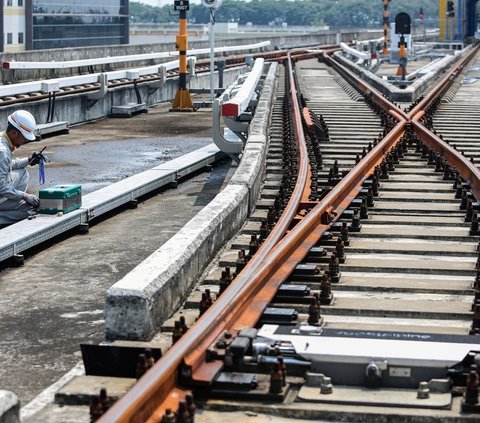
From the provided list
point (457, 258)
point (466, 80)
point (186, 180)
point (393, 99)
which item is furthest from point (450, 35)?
point (457, 258)

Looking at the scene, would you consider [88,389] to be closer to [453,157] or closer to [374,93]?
[453,157]

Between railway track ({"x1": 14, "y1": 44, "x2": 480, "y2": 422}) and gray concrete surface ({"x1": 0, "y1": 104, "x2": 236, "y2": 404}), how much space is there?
0.69 metres

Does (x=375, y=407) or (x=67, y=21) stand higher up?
(x=67, y=21)

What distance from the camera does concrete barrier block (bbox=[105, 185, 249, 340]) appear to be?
19.9ft

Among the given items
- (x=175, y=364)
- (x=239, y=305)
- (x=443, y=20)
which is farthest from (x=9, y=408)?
(x=443, y=20)

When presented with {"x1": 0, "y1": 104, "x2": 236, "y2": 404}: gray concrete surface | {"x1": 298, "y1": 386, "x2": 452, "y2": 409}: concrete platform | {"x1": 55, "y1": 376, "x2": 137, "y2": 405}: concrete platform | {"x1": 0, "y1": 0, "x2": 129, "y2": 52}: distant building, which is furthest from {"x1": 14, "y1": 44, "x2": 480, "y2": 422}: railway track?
{"x1": 0, "y1": 0, "x2": 129, "y2": 52}: distant building

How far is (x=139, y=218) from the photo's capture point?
11.8m

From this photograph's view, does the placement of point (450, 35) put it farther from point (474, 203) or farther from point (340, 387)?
point (340, 387)

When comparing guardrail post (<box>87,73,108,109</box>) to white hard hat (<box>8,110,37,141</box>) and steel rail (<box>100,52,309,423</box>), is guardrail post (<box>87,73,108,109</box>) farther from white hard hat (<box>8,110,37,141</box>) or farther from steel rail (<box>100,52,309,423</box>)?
steel rail (<box>100,52,309,423</box>)

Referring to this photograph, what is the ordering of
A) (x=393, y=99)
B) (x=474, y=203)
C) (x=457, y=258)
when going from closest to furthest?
(x=457, y=258)
(x=474, y=203)
(x=393, y=99)

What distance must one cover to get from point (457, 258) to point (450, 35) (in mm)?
75477

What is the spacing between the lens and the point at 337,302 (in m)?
7.01

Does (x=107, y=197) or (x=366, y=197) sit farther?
(x=107, y=197)

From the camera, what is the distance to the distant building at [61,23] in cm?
7381
